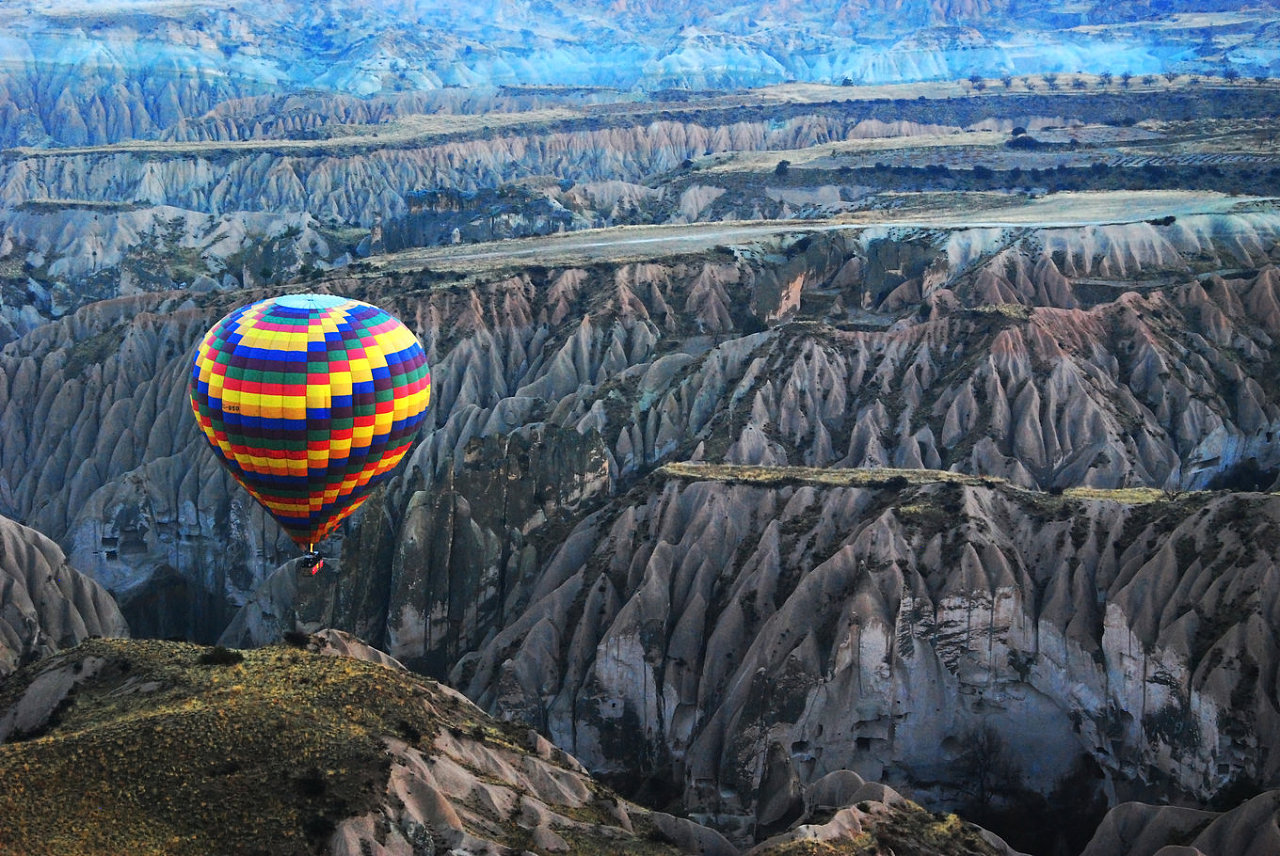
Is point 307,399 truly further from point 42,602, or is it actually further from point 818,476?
point 42,602

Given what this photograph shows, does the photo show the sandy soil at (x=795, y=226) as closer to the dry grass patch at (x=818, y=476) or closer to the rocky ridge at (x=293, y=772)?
the dry grass patch at (x=818, y=476)

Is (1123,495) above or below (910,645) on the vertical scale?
above

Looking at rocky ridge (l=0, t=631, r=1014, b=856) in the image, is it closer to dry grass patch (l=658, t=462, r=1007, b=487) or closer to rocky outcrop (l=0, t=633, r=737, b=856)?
rocky outcrop (l=0, t=633, r=737, b=856)

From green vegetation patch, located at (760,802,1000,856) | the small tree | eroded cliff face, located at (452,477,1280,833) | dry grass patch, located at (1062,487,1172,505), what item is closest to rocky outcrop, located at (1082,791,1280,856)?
green vegetation patch, located at (760,802,1000,856)

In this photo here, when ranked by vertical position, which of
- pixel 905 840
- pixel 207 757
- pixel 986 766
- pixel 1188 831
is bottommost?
pixel 986 766

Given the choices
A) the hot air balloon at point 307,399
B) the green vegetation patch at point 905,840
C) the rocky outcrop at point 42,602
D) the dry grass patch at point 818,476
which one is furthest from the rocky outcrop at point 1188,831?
the rocky outcrop at point 42,602

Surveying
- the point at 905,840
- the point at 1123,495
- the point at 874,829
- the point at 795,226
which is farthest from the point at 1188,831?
the point at 795,226
